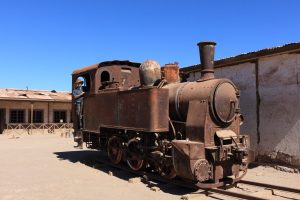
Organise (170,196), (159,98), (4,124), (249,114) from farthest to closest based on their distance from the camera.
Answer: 1. (4,124)
2. (249,114)
3. (159,98)
4. (170,196)

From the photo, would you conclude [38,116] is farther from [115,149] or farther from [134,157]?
[134,157]

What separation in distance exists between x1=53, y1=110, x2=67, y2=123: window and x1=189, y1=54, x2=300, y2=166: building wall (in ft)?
58.1

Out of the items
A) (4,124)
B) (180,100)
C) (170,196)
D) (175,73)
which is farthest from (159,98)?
(4,124)

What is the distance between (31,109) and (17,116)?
1.46 meters

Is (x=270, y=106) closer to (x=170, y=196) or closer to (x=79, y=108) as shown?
(x=170, y=196)

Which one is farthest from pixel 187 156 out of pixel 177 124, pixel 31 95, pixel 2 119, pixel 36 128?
pixel 31 95

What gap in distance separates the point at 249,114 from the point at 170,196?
14.9 feet

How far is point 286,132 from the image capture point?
348 inches

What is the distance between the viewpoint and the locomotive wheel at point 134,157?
8.18 meters

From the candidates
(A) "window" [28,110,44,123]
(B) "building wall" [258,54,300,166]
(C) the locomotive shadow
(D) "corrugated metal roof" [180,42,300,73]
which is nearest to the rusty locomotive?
(C) the locomotive shadow

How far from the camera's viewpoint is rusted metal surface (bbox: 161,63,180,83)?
8.42m

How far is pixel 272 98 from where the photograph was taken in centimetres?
923

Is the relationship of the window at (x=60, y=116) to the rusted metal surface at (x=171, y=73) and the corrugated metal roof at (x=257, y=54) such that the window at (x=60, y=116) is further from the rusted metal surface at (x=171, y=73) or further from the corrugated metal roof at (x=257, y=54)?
the rusted metal surface at (x=171, y=73)

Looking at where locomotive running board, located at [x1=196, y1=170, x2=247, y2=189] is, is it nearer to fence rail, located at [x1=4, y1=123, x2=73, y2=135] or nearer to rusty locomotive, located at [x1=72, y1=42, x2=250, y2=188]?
rusty locomotive, located at [x1=72, y1=42, x2=250, y2=188]
